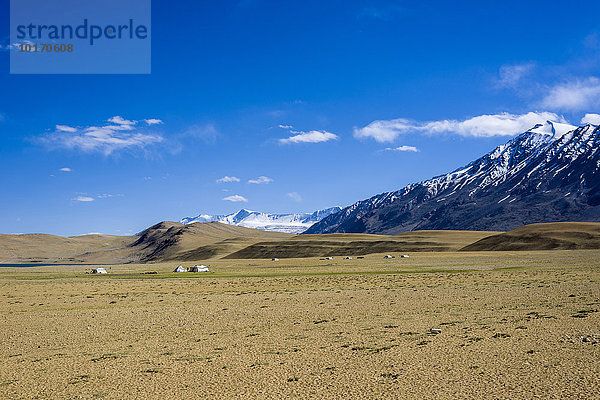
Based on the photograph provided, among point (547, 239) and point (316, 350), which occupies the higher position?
point (547, 239)

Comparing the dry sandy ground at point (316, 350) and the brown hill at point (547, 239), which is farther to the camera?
the brown hill at point (547, 239)

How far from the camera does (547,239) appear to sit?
155 meters

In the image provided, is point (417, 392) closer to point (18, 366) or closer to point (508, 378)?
point (508, 378)

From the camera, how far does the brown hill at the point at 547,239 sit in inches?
5802

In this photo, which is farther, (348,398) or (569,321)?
(569,321)

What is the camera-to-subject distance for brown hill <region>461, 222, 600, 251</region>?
484 ft

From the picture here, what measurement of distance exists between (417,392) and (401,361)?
3596 millimetres

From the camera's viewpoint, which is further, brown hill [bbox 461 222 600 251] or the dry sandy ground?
brown hill [bbox 461 222 600 251]

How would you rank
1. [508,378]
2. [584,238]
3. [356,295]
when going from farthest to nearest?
1. [584,238]
2. [356,295]
3. [508,378]

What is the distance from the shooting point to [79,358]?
1975 centimetres

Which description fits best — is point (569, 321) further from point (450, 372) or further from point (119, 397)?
point (119, 397)

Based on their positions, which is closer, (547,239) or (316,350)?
(316,350)

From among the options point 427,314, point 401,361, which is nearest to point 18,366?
point 401,361

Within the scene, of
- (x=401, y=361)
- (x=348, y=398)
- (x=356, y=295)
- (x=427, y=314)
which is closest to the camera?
(x=348, y=398)
